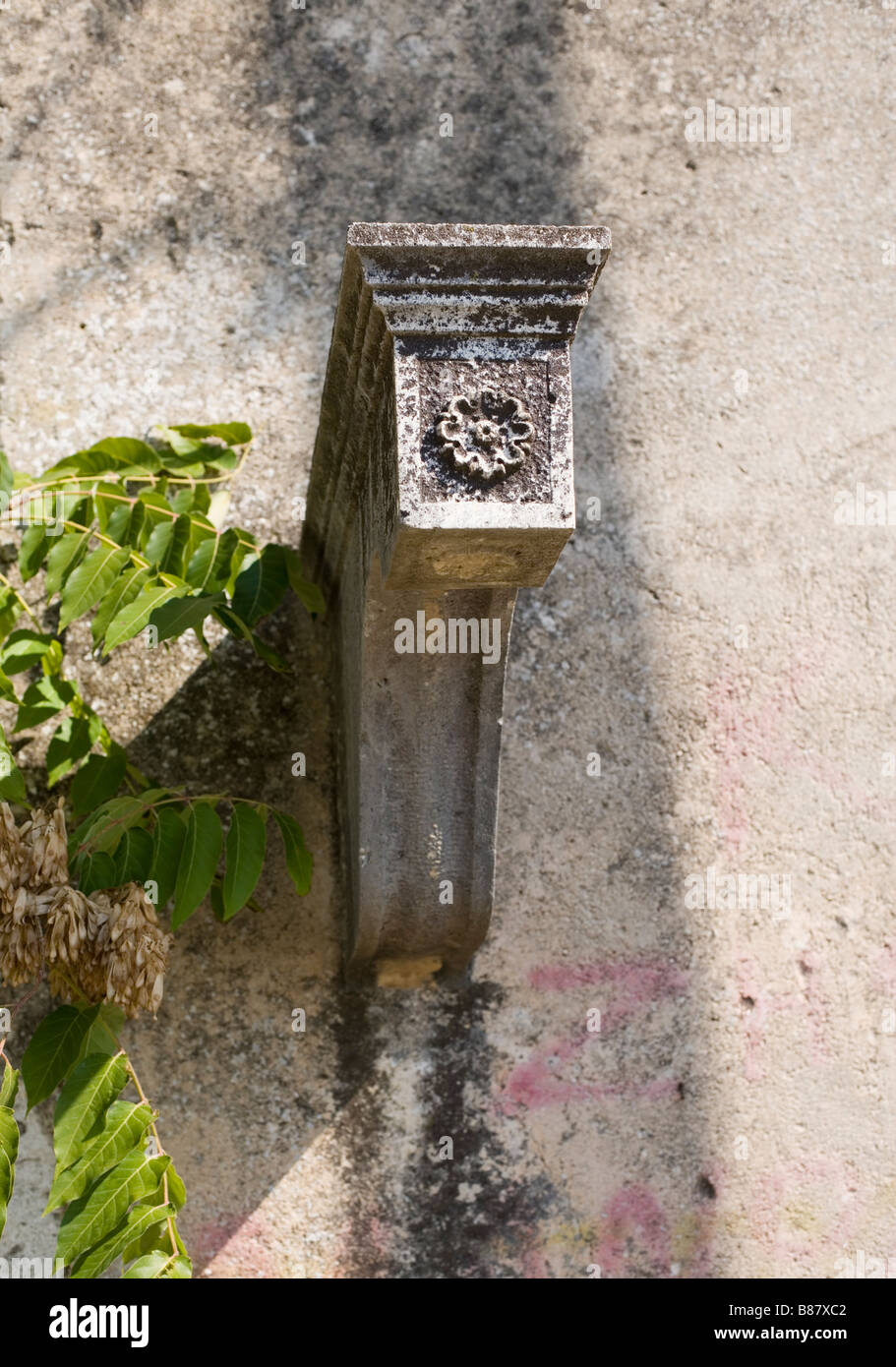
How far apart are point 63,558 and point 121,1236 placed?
1.13 m

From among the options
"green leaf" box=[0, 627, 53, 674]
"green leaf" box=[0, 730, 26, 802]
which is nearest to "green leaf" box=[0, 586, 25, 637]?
"green leaf" box=[0, 627, 53, 674]

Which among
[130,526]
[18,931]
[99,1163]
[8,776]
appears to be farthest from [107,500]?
[99,1163]

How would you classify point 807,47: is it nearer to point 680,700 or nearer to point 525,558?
point 680,700

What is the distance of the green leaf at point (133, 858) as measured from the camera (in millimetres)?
2283

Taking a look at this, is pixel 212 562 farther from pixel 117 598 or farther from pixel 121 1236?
pixel 121 1236

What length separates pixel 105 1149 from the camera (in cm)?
224

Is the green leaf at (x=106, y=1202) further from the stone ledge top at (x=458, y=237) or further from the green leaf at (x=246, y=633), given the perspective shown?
the stone ledge top at (x=458, y=237)

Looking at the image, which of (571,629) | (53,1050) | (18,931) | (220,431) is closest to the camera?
(18,931)

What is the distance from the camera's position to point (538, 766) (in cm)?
288

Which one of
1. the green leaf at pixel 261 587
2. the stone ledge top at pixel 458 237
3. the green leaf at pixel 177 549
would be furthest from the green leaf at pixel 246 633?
the stone ledge top at pixel 458 237

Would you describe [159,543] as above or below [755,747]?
above

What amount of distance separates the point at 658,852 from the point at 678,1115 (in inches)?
20.7

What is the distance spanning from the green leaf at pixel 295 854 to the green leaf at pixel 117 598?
0.44m

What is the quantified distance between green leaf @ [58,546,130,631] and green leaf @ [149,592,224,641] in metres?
0.18
